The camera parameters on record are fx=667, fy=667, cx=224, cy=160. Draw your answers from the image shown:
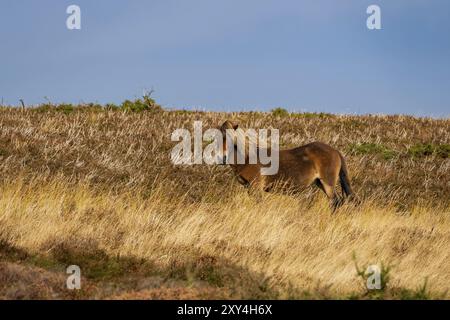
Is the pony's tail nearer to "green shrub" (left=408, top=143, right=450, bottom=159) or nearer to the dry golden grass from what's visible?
the dry golden grass

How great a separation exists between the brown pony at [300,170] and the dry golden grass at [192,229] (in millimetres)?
389

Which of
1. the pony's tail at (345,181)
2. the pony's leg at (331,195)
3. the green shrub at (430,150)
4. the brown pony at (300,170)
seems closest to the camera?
the brown pony at (300,170)

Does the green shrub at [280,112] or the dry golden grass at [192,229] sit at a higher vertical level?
the green shrub at [280,112]

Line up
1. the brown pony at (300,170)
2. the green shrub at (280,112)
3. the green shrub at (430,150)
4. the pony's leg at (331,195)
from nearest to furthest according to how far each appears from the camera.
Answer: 1. the brown pony at (300,170)
2. the pony's leg at (331,195)
3. the green shrub at (430,150)
4. the green shrub at (280,112)

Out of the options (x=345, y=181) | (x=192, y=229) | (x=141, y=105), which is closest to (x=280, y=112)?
(x=141, y=105)

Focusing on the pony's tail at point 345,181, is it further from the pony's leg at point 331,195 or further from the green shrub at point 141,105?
the green shrub at point 141,105

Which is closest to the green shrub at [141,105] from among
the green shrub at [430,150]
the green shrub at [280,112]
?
the green shrub at [280,112]

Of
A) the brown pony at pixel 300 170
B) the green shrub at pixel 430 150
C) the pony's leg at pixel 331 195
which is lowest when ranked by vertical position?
the green shrub at pixel 430 150

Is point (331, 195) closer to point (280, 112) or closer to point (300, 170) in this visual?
point (300, 170)

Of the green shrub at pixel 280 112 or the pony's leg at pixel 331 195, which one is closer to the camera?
the pony's leg at pixel 331 195

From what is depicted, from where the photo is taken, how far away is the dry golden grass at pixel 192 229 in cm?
850
